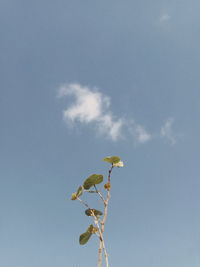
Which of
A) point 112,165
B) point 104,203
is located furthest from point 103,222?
point 112,165

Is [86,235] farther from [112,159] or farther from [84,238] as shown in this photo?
[112,159]

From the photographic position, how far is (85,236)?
457 cm

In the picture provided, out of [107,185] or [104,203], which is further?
[107,185]

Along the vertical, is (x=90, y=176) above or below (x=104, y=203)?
above

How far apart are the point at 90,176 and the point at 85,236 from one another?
0.92 m

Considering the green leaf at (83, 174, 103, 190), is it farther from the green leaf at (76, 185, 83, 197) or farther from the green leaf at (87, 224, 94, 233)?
the green leaf at (87, 224, 94, 233)

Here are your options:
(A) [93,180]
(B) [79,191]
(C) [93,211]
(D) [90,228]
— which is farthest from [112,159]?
(D) [90,228]

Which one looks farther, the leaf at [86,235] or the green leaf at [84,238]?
the green leaf at [84,238]

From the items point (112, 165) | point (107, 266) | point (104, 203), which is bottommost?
point (107, 266)

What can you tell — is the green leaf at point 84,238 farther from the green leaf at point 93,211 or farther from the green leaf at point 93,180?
the green leaf at point 93,180

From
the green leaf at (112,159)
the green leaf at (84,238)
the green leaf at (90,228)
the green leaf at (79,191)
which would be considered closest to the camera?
the green leaf at (90,228)

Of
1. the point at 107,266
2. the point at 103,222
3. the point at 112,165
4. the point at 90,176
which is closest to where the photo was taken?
the point at 107,266

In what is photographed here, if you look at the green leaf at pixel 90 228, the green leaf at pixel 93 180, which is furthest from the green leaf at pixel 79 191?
the green leaf at pixel 90 228

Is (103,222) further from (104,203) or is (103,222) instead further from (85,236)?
(85,236)
